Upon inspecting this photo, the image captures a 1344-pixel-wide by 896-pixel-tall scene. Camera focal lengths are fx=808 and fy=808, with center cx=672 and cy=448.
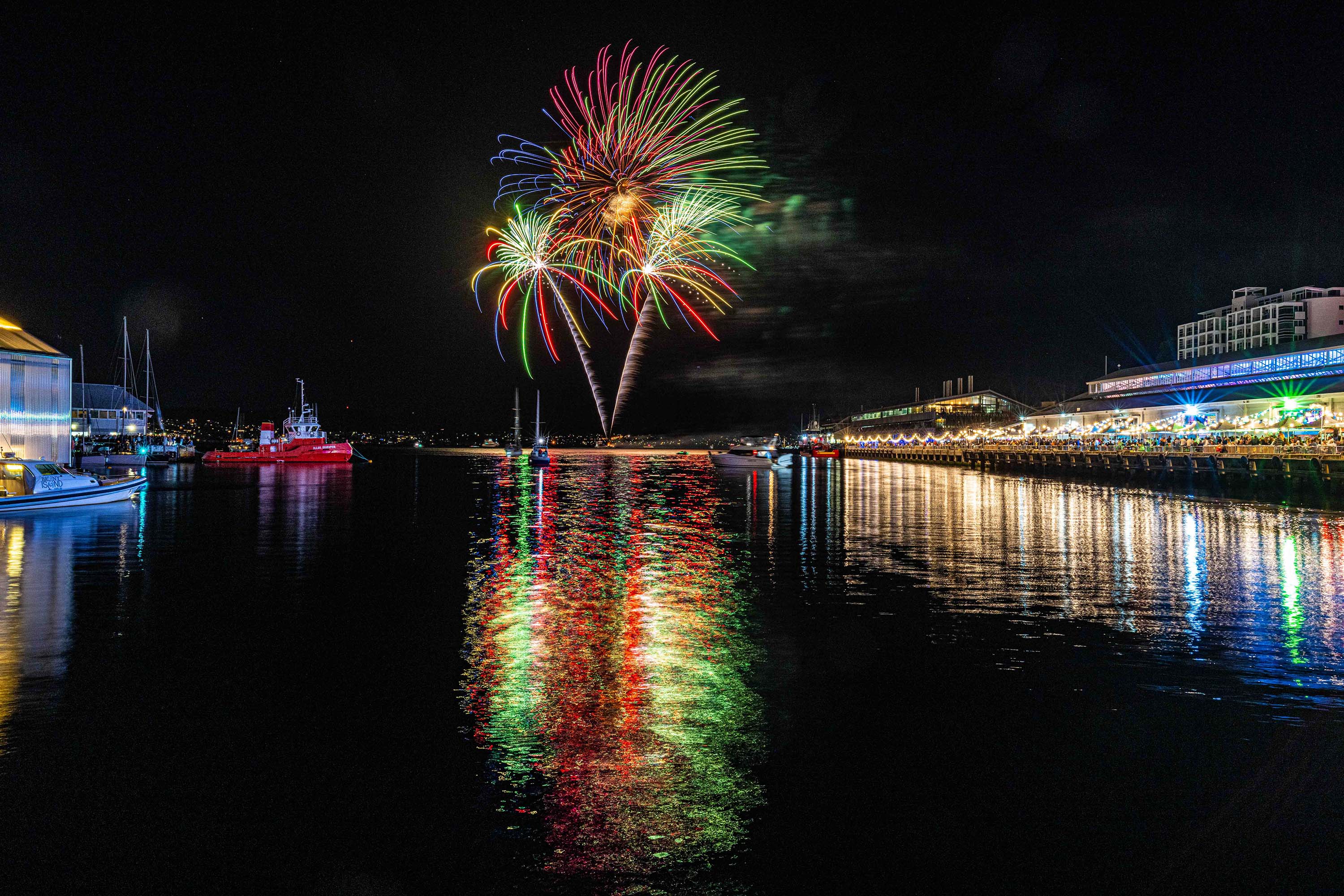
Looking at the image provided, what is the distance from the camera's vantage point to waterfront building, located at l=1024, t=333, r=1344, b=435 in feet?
198

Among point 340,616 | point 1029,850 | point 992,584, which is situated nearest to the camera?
point 1029,850

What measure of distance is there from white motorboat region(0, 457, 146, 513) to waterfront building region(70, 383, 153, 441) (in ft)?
217

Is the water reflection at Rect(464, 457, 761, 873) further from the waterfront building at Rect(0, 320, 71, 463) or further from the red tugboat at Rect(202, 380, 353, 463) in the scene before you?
the red tugboat at Rect(202, 380, 353, 463)

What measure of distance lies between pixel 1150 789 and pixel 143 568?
15.7m

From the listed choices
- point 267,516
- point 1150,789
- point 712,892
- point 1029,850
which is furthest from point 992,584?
point 267,516

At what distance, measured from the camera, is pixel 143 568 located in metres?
14.6

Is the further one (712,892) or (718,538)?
(718,538)

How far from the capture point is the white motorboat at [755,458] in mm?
86938

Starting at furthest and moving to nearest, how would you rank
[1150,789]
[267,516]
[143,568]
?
[267,516]
[143,568]
[1150,789]

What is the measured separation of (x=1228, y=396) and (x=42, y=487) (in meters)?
82.1

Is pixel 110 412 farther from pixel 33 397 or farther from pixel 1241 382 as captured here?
pixel 1241 382

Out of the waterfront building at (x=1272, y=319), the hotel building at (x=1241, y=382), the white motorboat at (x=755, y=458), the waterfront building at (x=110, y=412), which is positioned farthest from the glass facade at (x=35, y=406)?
the waterfront building at (x=1272, y=319)

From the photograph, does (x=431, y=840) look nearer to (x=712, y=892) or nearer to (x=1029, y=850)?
(x=712, y=892)

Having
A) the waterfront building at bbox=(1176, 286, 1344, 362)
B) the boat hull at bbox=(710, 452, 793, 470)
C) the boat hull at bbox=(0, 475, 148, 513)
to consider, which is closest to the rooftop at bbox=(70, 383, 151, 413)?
the boat hull at bbox=(710, 452, 793, 470)
